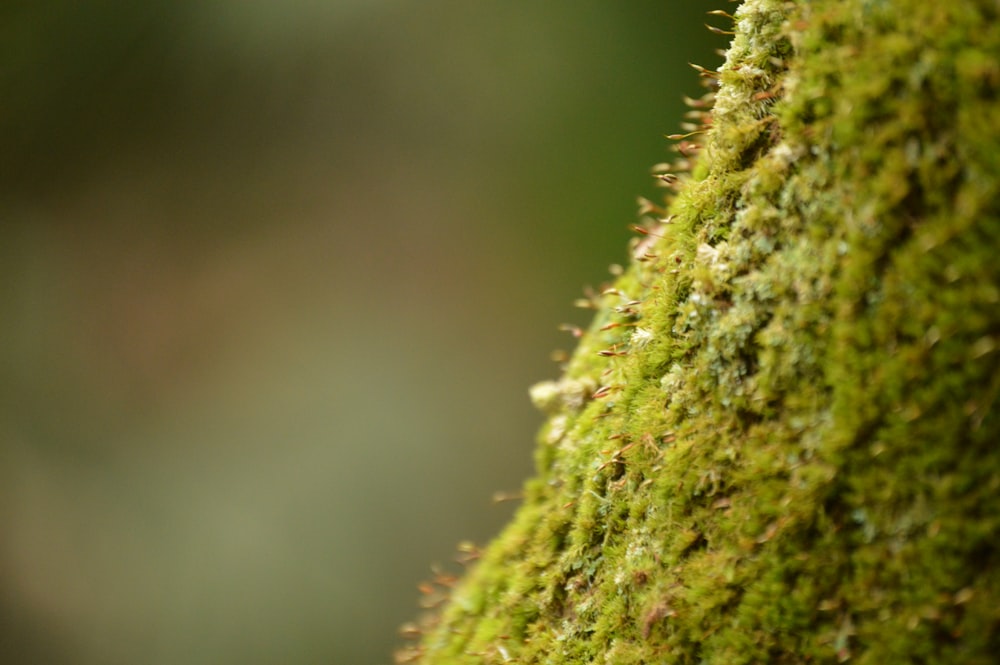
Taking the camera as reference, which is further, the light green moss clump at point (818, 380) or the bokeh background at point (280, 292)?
the bokeh background at point (280, 292)

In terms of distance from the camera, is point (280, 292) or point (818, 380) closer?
point (818, 380)

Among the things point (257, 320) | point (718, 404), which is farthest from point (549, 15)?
point (718, 404)

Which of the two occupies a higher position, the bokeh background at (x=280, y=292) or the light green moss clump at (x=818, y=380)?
the bokeh background at (x=280, y=292)

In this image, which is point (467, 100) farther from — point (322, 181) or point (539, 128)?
point (322, 181)

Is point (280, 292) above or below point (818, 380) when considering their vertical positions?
above
